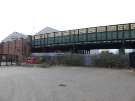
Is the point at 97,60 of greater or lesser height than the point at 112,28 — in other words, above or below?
below

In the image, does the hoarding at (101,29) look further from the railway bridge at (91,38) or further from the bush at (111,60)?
the bush at (111,60)

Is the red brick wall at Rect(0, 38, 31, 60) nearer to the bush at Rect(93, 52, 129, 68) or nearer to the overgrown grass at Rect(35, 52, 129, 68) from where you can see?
the overgrown grass at Rect(35, 52, 129, 68)

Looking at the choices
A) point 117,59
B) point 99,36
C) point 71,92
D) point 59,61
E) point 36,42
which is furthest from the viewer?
point 36,42

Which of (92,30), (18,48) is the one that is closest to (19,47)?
(18,48)

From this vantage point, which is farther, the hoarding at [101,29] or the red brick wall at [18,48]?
the red brick wall at [18,48]

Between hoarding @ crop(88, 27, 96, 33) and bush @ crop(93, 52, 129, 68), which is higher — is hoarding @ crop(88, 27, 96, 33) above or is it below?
above

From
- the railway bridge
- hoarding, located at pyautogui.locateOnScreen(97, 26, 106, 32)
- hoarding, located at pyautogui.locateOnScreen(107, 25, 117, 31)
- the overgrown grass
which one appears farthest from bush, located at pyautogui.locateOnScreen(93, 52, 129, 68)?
hoarding, located at pyautogui.locateOnScreen(97, 26, 106, 32)

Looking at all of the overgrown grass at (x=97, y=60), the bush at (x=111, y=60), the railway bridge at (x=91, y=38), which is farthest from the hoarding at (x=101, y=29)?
the bush at (x=111, y=60)

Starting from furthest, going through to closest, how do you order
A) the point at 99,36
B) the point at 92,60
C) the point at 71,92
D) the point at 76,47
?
1. the point at 76,47
2. the point at 99,36
3. the point at 92,60
4. the point at 71,92

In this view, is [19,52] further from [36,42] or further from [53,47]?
[53,47]

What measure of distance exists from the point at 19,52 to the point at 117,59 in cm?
3171

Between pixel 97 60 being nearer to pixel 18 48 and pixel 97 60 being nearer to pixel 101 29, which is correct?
pixel 101 29

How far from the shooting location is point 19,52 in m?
Result: 60.2

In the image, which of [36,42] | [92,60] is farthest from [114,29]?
[36,42]
